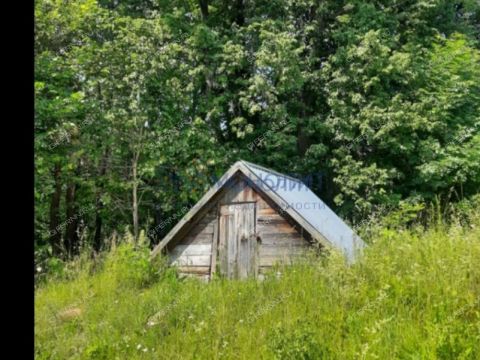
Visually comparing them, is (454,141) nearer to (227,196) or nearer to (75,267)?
(227,196)

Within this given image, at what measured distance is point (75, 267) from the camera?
9.08 m

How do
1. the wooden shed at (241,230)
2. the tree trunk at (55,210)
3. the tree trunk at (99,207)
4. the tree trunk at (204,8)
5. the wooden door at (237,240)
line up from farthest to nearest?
the tree trunk at (204,8) < the tree trunk at (99,207) < the tree trunk at (55,210) < the wooden door at (237,240) < the wooden shed at (241,230)

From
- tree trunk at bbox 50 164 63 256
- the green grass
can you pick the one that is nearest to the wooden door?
the green grass

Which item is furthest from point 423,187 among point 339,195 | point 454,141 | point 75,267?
point 75,267

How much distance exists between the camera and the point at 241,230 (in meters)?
9.35

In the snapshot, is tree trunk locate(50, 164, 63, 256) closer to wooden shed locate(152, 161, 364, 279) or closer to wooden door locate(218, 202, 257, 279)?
wooden shed locate(152, 161, 364, 279)

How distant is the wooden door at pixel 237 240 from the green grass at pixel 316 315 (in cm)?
184

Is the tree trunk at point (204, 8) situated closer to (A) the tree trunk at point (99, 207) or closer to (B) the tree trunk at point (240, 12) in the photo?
(B) the tree trunk at point (240, 12)

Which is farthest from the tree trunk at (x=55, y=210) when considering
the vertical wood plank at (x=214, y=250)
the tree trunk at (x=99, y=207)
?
the vertical wood plank at (x=214, y=250)

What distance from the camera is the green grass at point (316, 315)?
4.37 m

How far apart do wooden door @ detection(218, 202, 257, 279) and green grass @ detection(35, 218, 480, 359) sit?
184 cm

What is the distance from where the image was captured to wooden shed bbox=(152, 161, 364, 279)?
8.79 m

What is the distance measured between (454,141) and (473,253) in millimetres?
12340

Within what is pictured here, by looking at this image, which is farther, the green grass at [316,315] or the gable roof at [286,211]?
the gable roof at [286,211]
